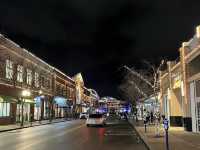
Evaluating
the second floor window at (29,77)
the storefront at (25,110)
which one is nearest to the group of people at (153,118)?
the storefront at (25,110)

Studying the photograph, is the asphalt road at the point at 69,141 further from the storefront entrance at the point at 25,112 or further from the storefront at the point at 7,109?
the storefront entrance at the point at 25,112

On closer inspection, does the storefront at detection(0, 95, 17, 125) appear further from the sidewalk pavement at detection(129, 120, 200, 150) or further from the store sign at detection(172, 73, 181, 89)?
the sidewalk pavement at detection(129, 120, 200, 150)

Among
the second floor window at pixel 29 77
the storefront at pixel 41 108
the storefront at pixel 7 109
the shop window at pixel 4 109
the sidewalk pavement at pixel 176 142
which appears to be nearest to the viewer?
the sidewalk pavement at pixel 176 142

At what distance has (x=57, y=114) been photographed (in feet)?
297

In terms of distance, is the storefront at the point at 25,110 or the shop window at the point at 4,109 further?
the storefront at the point at 25,110

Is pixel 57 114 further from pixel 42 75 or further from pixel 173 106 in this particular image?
pixel 173 106

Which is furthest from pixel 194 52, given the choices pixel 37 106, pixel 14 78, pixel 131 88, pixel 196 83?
pixel 131 88

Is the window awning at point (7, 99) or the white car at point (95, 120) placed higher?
the window awning at point (7, 99)

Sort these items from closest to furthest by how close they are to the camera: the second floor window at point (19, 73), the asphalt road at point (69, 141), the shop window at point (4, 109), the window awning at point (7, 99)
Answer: the asphalt road at point (69, 141)
the window awning at point (7, 99)
the shop window at point (4, 109)
the second floor window at point (19, 73)

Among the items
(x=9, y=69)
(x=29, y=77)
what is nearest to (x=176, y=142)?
(x=9, y=69)

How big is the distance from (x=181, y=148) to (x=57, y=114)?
7373cm

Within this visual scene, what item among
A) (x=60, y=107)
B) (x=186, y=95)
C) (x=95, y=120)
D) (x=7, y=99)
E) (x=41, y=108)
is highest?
(x=7, y=99)

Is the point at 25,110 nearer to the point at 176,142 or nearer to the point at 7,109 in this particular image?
the point at 7,109

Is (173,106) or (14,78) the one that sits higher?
(14,78)
